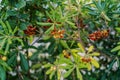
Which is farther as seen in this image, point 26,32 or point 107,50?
point 107,50

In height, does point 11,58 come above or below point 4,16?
below

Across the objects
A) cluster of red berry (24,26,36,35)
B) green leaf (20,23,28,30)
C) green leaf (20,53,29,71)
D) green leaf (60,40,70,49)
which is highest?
green leaf (20,23,28,30)

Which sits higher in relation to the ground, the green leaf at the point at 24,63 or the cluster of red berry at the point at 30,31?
the cluster of red berry at the point at 30,31

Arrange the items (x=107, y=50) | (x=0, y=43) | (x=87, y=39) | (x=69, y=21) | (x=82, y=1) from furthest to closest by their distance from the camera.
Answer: (x=107, y=50) < (x=87, y=39) < (x=82, y=1) < (x=69, y=21) < (x=0, y=43)

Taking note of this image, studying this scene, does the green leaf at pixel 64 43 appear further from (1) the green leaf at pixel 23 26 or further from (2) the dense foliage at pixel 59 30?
(1) the green leaf at pixel 23 26

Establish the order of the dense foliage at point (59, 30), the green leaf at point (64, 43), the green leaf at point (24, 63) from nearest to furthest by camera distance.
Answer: the dense foliage at point (59, 30)
the green leaf at point (64, 43)
the green leaf at point (24, 63)

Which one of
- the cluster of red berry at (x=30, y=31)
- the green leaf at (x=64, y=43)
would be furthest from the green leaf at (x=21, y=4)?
the green leaf at (x=64, y=43)

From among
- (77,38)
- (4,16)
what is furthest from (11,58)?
(77,38)

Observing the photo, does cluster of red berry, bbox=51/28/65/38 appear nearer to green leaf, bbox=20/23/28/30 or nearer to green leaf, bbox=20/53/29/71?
green leaf, bbox=20/23/28/30

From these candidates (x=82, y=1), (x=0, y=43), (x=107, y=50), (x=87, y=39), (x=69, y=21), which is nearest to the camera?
(x=0, y=43)

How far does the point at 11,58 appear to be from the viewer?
1924 millimetres

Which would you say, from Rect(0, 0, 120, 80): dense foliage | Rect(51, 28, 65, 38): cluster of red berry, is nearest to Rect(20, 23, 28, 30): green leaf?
Rect(0, 0, 120, 80): dense foliage

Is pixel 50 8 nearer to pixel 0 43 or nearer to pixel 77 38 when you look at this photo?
pixel 77 38

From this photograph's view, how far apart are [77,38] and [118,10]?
0.27 m
